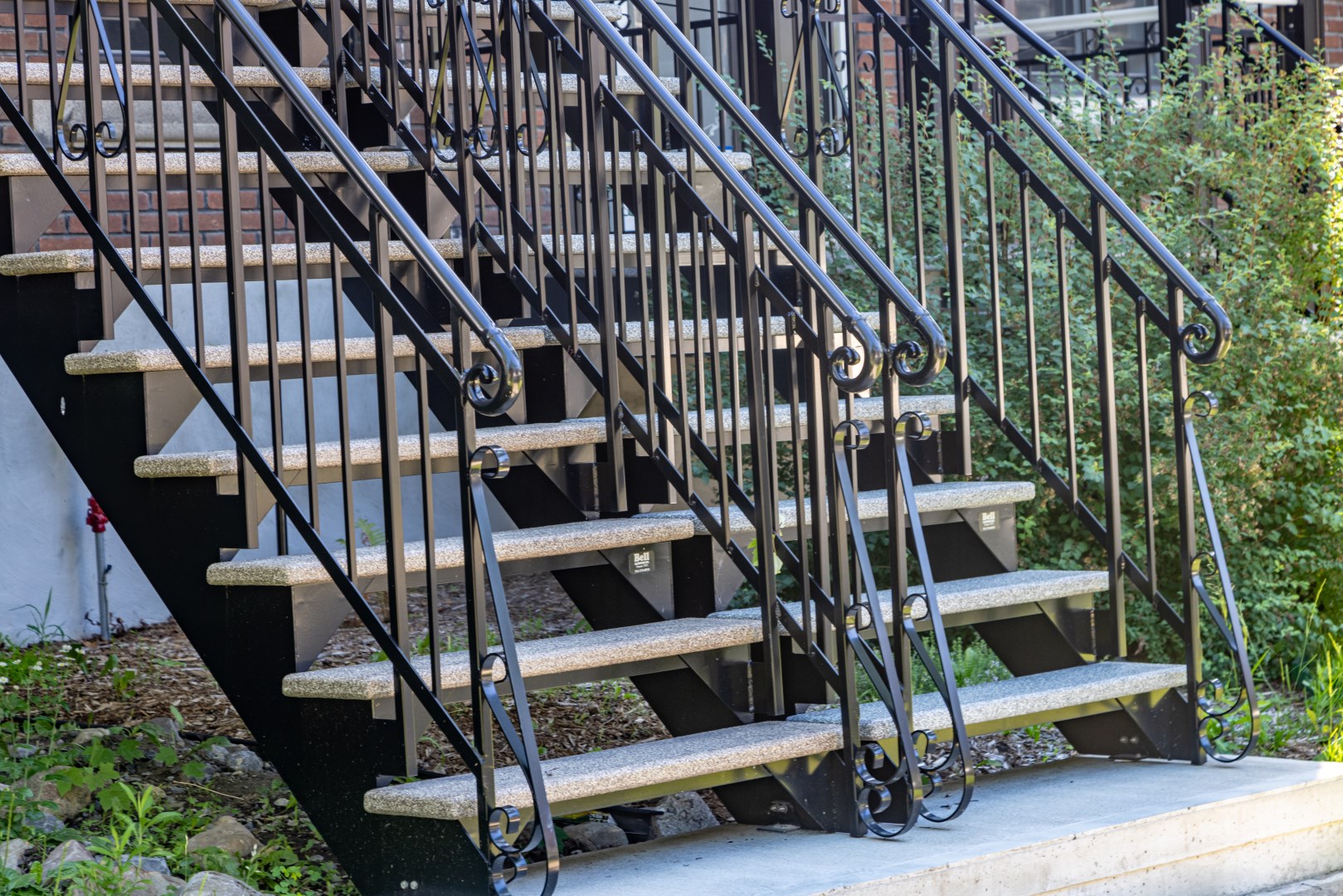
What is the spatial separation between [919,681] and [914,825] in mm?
1892

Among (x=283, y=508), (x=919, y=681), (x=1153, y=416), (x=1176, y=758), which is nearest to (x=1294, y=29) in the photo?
(x=1153, y=416)

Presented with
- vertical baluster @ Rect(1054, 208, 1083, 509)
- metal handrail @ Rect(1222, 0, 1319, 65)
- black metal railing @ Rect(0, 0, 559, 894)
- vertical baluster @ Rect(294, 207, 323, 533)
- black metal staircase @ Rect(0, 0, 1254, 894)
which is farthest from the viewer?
metal handrail @ Rect(1222, 0, 1319, 65)

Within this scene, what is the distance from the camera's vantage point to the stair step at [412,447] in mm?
3340

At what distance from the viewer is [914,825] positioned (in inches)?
130

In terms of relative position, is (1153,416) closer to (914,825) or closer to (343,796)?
(914,825)

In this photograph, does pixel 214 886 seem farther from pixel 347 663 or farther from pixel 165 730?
pixel 347 663

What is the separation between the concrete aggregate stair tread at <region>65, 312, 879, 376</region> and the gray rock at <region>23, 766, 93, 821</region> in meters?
0.93

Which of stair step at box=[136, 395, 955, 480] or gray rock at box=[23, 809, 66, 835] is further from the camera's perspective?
gray rock at box=[23, 809, 66, 835]

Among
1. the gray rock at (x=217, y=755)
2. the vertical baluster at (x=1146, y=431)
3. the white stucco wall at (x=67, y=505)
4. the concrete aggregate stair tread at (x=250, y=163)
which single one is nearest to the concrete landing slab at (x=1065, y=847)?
the vertical baluster at (x=1146, y=431)

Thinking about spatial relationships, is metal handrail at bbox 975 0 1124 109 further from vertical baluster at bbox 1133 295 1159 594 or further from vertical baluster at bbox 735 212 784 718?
vertical baluster at bbox 735 212 784 718

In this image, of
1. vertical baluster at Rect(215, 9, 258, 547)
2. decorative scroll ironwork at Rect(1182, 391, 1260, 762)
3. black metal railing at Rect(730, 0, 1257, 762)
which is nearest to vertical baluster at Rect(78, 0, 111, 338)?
vertical baluster at Rect(215, 9, 258, 547)

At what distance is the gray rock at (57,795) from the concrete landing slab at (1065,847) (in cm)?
125

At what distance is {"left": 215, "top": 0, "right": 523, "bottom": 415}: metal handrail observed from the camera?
272cm

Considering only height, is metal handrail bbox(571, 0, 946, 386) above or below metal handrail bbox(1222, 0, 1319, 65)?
below
